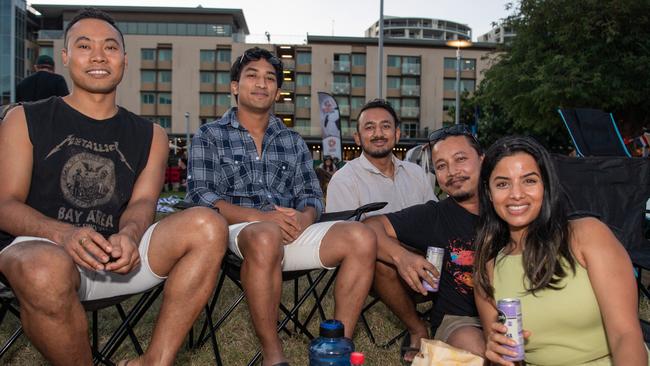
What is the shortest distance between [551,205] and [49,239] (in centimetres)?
181

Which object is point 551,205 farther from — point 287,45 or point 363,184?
point 287,45

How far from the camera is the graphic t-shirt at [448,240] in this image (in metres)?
2.71

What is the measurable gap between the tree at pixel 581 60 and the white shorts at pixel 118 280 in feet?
59.4

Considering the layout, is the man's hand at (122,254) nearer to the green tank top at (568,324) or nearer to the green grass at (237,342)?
the green grass at (237,342)

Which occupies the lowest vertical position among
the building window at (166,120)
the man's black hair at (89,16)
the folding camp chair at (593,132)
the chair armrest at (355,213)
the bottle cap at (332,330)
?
the bottle cap at (332,330)

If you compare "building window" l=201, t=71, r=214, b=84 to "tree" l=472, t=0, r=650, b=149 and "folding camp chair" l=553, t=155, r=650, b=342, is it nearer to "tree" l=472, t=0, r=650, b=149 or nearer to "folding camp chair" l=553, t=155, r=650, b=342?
"tree" l=472, t=0, r=650, b=149

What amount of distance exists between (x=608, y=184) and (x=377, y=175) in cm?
163

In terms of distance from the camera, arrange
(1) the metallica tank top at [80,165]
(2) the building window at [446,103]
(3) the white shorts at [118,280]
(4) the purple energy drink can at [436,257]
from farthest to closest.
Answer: (2) the building window at [446,103] < (4) the purple energy drink can at [436,257] < (1) the metallica tank top at [80,165] < (3) the white shorts at [118,280]

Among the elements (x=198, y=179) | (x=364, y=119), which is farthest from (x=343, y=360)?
(x=364, y=119)

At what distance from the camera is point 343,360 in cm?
200

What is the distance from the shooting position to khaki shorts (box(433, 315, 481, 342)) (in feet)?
8.34

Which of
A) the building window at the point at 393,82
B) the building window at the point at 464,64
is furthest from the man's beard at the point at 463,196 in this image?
the building window at the point at 464,64

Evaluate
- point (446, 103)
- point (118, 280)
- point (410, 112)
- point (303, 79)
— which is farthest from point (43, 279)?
point (446, 103)

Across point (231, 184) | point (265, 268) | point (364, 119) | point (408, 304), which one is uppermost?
point (364, 119)
